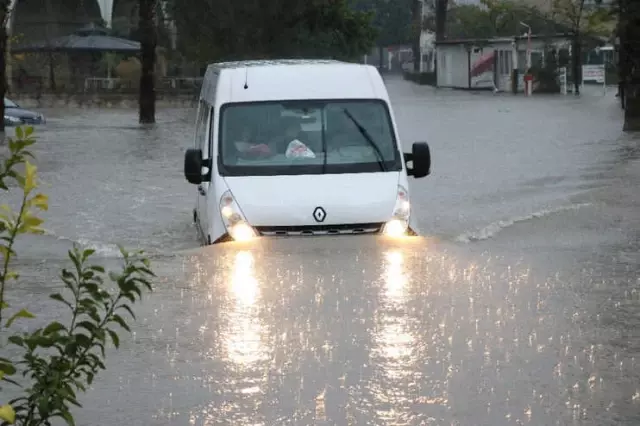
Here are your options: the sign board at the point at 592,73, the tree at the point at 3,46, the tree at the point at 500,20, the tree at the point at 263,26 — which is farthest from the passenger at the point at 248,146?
the tree at the point at 500,20

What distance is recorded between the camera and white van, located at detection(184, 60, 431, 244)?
12656 millimetres

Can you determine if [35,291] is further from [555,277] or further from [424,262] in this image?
[555,277]

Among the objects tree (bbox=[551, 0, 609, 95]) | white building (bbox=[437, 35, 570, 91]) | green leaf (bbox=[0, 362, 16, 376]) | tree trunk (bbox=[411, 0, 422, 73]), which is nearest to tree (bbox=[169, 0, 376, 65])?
tree (bbox=[551, 0, 609, 95])

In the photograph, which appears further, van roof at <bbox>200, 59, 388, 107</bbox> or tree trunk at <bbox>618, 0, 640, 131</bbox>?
tree trunk at <bbox>618, 0, 640, 131</bbox>

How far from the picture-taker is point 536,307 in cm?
1033

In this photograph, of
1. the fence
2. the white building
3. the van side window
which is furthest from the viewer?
the white building

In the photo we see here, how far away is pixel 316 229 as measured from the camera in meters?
12.6

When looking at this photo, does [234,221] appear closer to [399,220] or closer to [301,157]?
[301,157]

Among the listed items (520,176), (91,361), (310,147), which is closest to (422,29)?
(520,176)

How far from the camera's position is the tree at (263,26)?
56.1 metres

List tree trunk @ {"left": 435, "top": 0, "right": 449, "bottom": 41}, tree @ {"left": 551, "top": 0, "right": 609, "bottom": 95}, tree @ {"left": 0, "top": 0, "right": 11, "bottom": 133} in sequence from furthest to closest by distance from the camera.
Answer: tree trunk @ {"left": 435, "top": 0, "right": 449, "bottom": 41}
tree @ {"left": 551, "top": 0, "right": 609, "bottom": 95}
tree @ {"left": 0, "top": 0, "right": 11, "bottom": 133}

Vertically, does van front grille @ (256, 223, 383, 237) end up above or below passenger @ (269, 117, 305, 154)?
below

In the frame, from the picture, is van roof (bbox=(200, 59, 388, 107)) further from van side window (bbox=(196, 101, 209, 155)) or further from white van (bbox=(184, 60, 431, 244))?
van side window (bbox=(196, 101, 209, 155))

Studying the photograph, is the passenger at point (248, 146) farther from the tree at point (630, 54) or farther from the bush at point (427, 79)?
the bush at point (427, 79)
